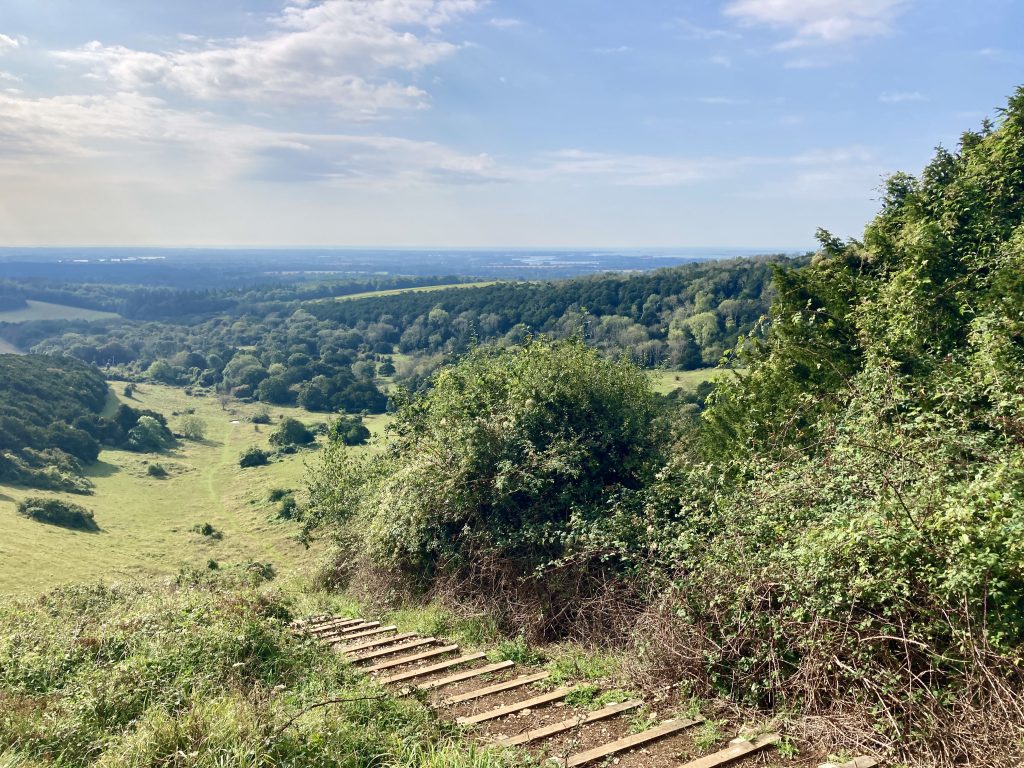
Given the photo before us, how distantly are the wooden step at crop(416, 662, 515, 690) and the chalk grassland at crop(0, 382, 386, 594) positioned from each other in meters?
19.0

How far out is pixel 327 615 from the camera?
390 inches

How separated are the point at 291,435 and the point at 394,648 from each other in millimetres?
77198

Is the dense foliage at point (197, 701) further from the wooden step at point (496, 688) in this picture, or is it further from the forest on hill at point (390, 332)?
the forest on hill at point (390, 332)

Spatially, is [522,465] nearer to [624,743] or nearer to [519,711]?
[519,711]

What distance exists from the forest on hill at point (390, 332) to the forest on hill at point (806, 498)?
32.1 m

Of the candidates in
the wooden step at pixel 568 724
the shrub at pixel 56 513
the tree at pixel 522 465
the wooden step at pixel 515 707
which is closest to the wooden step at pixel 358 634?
the tree at pixel 522 465

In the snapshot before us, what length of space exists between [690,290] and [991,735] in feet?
280

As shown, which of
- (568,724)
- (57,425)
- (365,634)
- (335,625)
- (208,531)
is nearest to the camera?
(568,724)

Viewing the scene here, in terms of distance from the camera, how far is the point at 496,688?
231 inches

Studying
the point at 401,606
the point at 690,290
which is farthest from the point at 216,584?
the point at 690,290

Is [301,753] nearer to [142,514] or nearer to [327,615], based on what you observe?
[327,615]

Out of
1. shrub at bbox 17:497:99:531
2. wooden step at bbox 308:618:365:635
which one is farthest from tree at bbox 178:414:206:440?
wooden step at bbox 308:618:365:635

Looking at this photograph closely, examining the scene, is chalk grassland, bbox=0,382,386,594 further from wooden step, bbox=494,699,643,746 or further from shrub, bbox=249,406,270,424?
Answer: wooden step, bbox=494,699,643,746

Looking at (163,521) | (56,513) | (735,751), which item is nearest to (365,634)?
(735,751)
